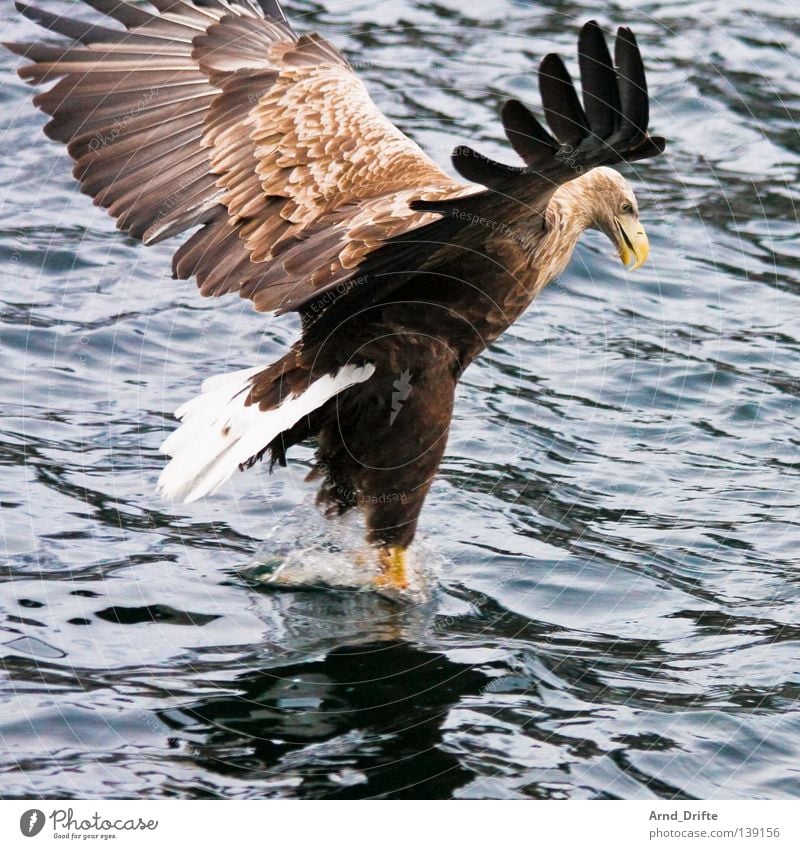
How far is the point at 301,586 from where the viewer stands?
549 centimetres

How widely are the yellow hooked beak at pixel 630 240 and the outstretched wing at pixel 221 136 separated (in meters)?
0.77

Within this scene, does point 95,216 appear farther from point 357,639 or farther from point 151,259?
point 357,639

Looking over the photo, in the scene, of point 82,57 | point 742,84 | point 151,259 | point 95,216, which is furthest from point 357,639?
point 742,84

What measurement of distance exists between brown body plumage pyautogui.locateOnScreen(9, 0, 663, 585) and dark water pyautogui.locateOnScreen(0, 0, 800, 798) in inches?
24.3

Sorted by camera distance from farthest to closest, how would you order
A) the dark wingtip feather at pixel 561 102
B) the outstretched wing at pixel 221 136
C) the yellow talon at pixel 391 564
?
1. the yellow talon at pixel 391 564
2. the outstretched wing at pixel 221 136
3. the dark wingtip feather at pixel 561 102

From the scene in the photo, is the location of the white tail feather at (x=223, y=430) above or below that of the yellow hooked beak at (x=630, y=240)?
below

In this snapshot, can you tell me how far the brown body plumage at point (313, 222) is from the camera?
4605 mm

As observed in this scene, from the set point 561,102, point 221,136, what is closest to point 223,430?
point 221,136

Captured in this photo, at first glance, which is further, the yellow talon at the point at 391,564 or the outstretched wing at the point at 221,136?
the yellow talon at the point at 391,564

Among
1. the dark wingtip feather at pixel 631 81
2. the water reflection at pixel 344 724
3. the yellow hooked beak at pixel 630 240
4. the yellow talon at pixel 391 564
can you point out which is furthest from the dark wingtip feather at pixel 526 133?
the yellow talon at pixel 391 564

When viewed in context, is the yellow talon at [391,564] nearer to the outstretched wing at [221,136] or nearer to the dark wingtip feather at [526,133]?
the outstretched wing at [221,136]

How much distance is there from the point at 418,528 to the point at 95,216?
11.2 ft

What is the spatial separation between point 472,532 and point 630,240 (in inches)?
53.9
